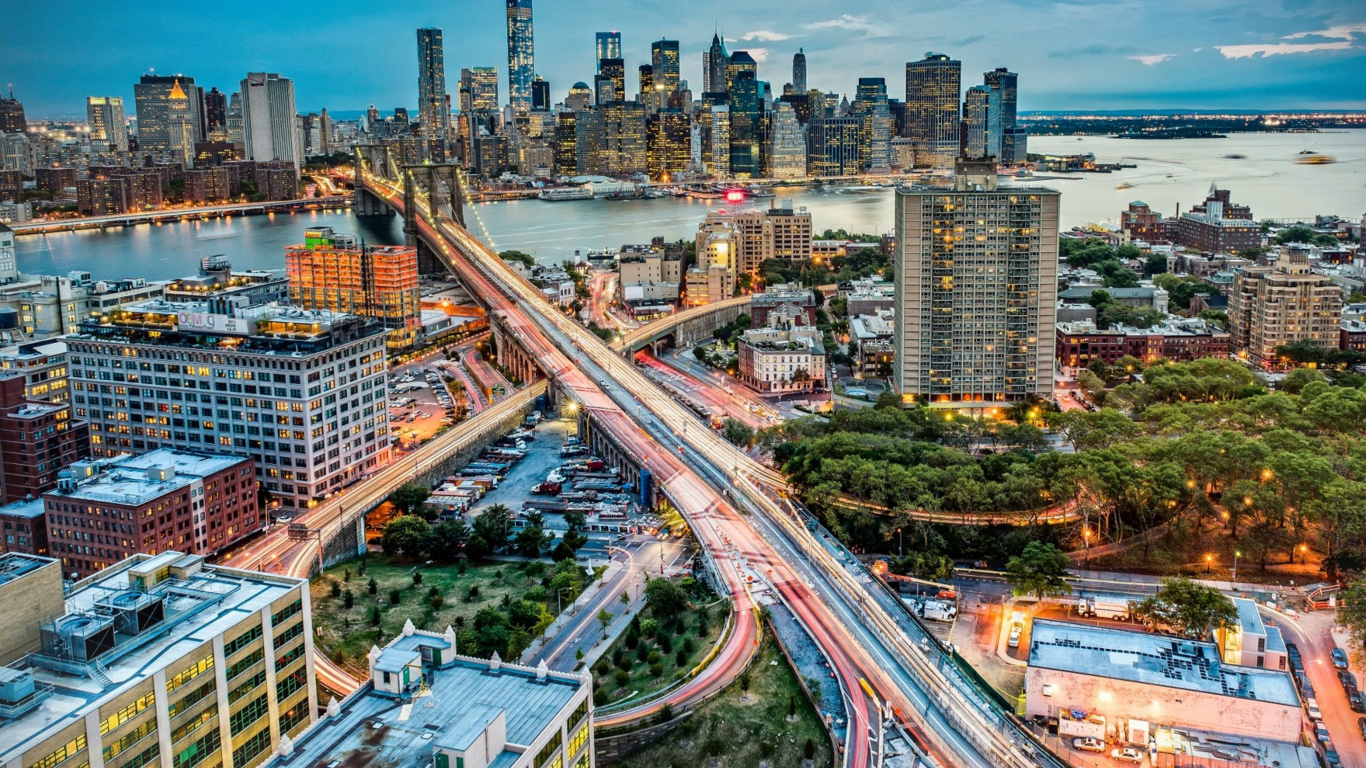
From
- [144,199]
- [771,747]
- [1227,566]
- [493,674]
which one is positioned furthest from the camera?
[144,199]

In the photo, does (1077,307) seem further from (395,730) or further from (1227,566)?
(395,730)

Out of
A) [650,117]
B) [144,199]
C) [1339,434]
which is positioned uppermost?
[650,117]

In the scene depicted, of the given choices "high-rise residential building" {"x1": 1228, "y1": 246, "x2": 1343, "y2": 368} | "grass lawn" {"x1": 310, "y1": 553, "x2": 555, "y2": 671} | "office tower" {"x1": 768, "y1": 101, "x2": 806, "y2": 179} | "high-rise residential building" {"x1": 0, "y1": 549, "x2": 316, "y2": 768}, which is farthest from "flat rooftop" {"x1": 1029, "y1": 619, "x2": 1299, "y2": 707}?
"office tower" {"x1": 768, "y1": 101, "x2": 806, "y2": 179}

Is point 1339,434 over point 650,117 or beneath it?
beneath

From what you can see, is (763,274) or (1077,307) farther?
(763,274)

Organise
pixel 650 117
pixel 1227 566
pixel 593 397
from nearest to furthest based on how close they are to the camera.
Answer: pixel 1227 566
pixel 593 397
pixel 650 117

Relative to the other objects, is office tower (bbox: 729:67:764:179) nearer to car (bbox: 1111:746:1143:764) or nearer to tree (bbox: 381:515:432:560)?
tree (bbox: 381:515:432:560)

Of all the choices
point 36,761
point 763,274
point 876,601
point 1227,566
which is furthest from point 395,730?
point 763,274
